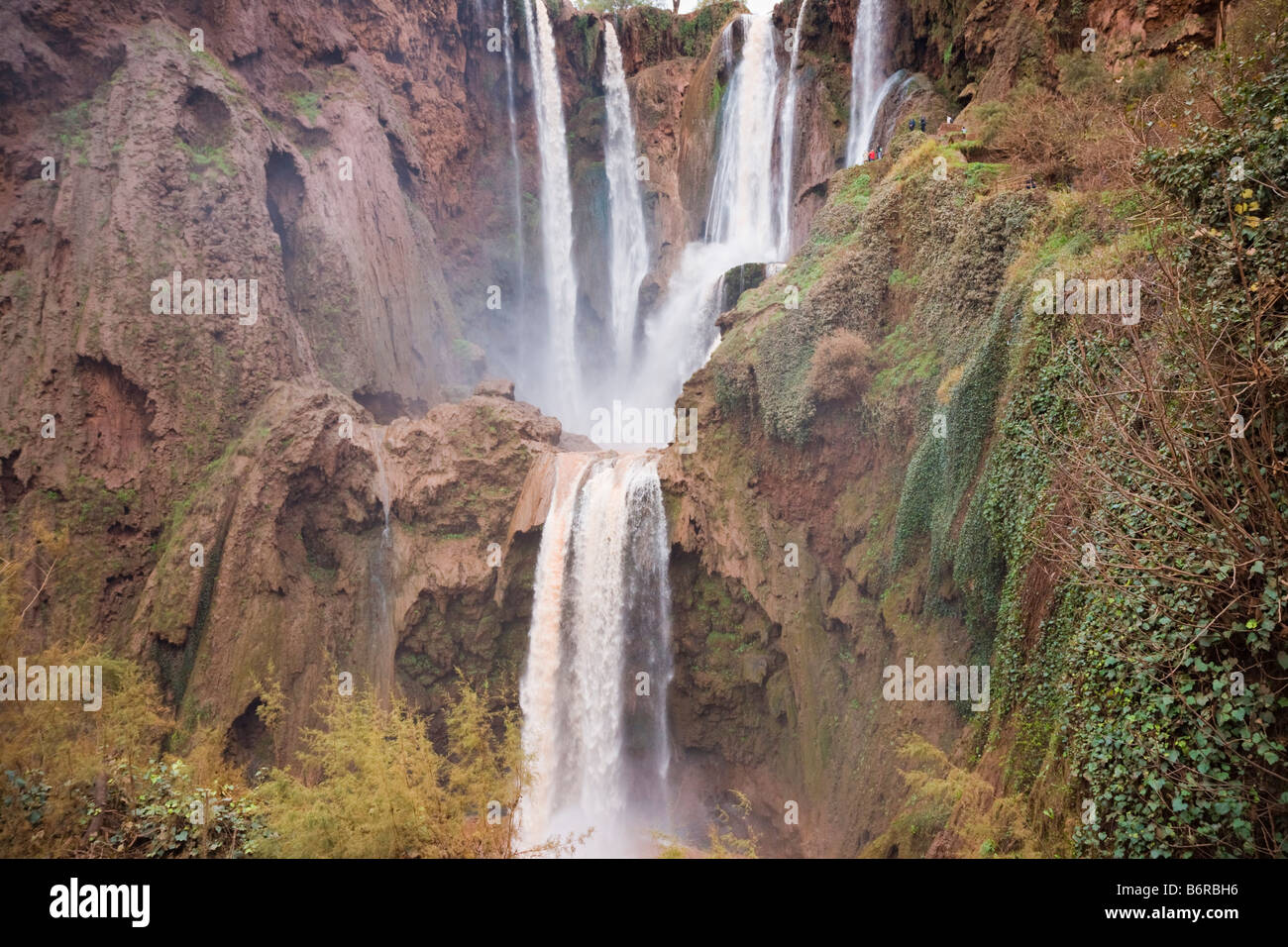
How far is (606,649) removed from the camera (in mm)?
19922

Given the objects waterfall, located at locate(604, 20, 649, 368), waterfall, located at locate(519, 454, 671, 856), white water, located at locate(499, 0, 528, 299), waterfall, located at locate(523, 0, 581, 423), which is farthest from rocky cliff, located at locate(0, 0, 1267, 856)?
waterfall, located at locate(604, 20, 649, 368)

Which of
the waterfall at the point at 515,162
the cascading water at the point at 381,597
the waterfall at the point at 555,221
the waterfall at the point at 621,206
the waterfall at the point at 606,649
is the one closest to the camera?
the waterfall at the point at 606,649

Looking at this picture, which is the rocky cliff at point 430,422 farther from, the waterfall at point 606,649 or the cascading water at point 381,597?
the waterfall at point 606,649

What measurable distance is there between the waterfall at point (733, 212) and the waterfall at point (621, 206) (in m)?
3.66

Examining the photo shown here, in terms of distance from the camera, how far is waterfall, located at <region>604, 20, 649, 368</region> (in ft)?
120

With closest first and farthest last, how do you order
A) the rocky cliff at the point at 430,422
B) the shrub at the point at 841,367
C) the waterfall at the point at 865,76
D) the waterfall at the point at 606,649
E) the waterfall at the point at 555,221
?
the rocky cliff at the point at 430,422, the shrub at the point at 841,367, the waterfall at the point at 606,649, the waterfall at the point at 865,76, the waterfall at the point at 555,221

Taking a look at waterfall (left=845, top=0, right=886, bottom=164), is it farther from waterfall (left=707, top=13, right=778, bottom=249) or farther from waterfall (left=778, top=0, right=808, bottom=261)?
waterfall (left=707, top=13, right=778, bottom=249)

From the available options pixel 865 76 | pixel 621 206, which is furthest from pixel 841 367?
pixel 621 206

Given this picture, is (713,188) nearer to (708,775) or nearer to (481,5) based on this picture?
(481,5)

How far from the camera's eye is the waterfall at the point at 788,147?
94.5 feet

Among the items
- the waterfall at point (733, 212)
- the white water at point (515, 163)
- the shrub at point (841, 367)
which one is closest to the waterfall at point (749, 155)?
the waterfall at point (733, 212)

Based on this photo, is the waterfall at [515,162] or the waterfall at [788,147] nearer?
the waterfall at [788,147]

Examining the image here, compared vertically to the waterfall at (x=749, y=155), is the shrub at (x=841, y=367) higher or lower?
lower
